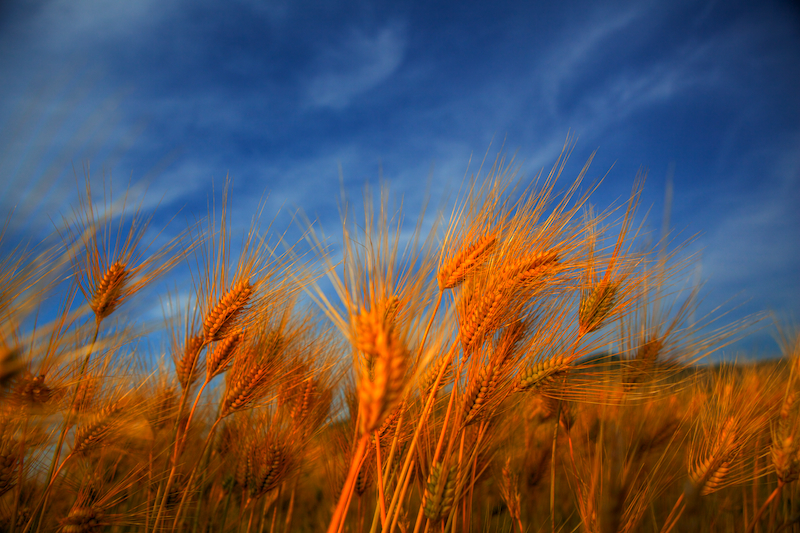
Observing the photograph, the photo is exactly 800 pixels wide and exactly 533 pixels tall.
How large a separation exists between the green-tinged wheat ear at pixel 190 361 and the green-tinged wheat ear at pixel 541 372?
131 centimetres

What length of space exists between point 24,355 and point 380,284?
1.11 metres

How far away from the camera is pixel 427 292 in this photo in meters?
1.16

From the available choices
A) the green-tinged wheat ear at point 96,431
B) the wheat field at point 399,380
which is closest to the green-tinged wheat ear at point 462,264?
the wheat field at point 399,380

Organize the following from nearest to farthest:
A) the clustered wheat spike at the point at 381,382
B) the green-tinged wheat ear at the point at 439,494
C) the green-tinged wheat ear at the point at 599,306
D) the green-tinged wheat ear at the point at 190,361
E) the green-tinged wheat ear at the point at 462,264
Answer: the clustered wheat spike at the point at 381,382
the green-tinged wheat ear at the point at 439,494
the green-tinged wheat ear at the point at 462,264
the green-tinged wheat ear at the point at 599,306
the green-tinged wheat ear at the point at 190,361

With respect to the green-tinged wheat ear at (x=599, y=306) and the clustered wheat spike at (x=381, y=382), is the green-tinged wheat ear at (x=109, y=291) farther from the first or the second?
the green-tinged wheat ear at (x=599, y=306)

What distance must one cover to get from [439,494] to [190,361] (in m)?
1.25

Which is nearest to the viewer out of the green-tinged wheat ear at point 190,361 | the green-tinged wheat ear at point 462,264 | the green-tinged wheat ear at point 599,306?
the green-tinged wheat ear at point 462,264

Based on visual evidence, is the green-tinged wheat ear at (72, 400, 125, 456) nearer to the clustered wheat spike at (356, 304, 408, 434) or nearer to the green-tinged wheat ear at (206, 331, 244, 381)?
the green-tinged wheat ear at (206, 331, 244, 381)

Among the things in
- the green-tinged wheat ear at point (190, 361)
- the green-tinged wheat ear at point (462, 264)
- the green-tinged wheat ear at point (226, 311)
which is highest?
the green-tinged wheat ear at point (462, 264)

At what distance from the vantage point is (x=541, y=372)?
1.32 meters

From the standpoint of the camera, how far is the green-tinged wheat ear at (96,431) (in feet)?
5.05

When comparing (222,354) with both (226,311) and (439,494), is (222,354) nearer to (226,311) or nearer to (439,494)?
(226,311)

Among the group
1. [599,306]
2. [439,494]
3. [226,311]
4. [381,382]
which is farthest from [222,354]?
[599,306]

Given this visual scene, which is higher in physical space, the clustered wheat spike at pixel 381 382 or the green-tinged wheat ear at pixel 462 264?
the green-tinged wheat ear at pixel 462 264
